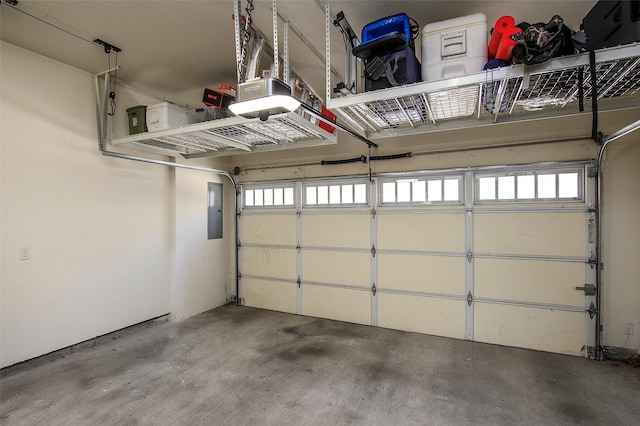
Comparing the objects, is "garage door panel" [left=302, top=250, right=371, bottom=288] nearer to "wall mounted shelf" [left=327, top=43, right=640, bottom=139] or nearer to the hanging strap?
"wall mounted shelf" [left=327, top=43, right=640, bottom=139]

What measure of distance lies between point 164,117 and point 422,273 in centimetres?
342

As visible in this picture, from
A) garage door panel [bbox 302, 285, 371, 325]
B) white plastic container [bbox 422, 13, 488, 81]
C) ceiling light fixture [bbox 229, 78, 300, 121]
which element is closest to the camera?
A: white plastic container [bbox 422, 13, 488, 81]

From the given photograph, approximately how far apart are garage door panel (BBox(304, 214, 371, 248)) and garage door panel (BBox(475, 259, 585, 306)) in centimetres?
143

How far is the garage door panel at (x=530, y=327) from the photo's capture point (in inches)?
129

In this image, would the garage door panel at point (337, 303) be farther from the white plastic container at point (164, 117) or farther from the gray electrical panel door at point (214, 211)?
the white plastic container at point (164, 117)

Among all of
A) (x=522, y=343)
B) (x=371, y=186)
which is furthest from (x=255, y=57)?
(x=522, y=343)

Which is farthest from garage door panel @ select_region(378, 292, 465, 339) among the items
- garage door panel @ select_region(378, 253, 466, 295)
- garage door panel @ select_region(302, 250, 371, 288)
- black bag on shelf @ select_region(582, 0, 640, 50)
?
black bag on shelf @ select_region(582, 0, 640, 50)

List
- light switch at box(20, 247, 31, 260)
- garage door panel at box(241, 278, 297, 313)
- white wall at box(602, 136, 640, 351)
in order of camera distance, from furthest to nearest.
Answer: garage door panel at box(241, 278, 297, 313) < white wall at box(602, 136, 640, 351) < light switch at box(20, 247, 31, 260)

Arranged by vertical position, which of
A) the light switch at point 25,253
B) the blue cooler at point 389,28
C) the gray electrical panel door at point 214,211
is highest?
the blue cooler at point 389,28

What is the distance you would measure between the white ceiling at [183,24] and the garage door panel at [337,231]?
76.7 inches

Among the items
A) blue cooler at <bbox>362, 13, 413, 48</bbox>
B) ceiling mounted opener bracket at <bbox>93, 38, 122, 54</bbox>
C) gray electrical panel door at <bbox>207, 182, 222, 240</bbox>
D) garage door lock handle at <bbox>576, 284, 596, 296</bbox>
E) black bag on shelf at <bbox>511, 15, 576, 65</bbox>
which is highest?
ceiling mounted opener bracket at <bbox>93, 38, 122, 54</bbox>

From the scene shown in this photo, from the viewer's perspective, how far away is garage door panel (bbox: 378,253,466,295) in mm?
3740

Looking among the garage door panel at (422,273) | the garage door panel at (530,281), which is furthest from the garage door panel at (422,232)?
the garage door panel at (530,281)

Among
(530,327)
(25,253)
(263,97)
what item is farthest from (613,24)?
(25,253)
